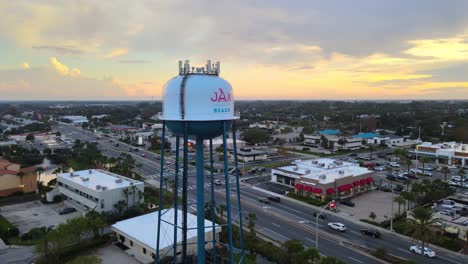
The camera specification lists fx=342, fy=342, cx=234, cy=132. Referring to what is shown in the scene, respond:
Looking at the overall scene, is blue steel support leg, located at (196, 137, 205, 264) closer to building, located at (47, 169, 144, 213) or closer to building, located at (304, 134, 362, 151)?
building, located at (47, 169, 144, 213)

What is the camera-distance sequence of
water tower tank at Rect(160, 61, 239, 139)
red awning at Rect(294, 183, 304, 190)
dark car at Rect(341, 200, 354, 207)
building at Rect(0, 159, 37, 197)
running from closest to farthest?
water tower tank at Rect(160, 61, 239, 139)
dark car at Rect(341, 200, 354, 207)
building at Rect(0, 159, 37, 197)
red awning at Rect(294, 183, 304, 190)

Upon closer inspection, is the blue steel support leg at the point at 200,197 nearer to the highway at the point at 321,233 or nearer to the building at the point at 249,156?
the highway at the point at 321,233

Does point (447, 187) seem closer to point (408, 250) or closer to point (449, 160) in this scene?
point (408, 250)

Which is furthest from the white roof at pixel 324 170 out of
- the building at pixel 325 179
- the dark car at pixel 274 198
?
the dark car at pixel 274 198

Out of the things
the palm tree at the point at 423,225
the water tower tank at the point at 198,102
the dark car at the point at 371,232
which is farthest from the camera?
the dark car at the point at 371,232

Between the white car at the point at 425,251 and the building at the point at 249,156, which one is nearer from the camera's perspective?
the white car at the point at 425,251

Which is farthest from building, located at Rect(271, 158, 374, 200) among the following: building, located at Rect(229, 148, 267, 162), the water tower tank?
the water tower tank
